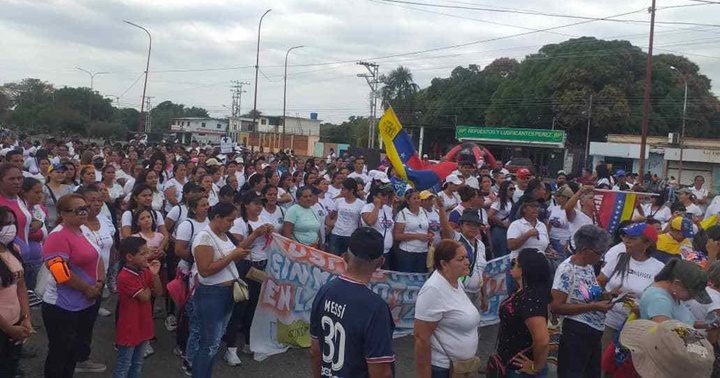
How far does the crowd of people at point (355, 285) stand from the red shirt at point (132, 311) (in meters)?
0.01

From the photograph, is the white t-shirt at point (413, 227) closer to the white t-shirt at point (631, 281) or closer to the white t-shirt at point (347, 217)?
the white t-shirt at point (347, 217)

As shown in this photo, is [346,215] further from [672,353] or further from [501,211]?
[672,353]

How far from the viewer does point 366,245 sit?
136 inches

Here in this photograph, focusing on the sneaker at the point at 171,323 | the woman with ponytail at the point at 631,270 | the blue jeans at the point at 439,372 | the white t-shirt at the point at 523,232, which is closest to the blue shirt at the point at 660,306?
the woman with ponytail at the point at 631,270

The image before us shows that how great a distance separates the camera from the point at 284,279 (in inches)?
271

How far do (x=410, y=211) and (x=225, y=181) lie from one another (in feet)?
13.3

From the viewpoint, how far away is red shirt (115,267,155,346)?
4.95m

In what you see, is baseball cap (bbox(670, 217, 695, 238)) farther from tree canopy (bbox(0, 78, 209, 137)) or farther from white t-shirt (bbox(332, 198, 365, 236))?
tree canopy (bbox(0, 78, 209, 137))

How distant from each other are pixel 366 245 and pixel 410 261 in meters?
4.84

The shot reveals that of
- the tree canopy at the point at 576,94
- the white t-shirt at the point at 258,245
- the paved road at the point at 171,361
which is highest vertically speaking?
the tree canopy at the point at 576,94

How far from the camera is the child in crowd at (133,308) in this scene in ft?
16.3

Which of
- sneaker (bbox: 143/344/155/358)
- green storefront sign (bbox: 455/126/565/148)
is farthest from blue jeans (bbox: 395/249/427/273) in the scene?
green storefront sign (bbox: 455/126/565/148)

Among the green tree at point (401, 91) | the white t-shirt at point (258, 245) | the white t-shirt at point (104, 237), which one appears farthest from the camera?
the green tree at point (401, 91)

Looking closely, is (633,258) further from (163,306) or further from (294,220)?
(163,306)
